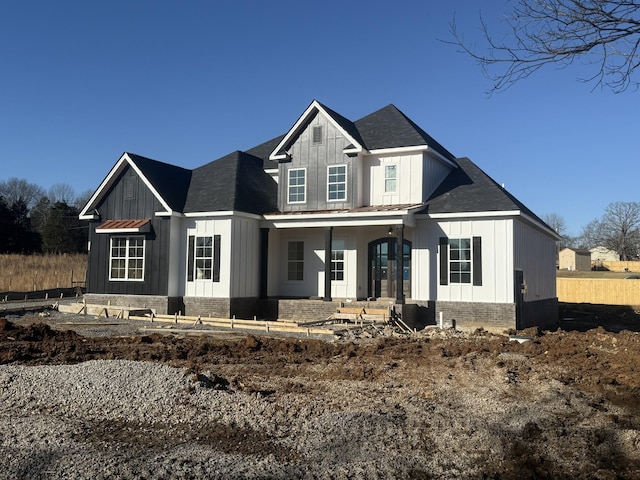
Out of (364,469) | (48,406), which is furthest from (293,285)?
(364,469)

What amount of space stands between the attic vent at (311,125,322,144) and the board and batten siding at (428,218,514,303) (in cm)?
589

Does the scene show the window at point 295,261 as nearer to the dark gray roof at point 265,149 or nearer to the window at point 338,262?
the window at point 338,262

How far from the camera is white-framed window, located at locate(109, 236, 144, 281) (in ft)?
70.0

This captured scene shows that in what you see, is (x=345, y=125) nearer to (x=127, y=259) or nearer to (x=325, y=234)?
(x=325, y=234)

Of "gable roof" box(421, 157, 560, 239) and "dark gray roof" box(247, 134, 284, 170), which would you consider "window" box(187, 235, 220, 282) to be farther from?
"gable roof" box(421, 157, 560, 239)

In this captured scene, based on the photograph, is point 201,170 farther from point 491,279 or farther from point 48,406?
point 48,406

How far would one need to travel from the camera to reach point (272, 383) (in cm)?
952

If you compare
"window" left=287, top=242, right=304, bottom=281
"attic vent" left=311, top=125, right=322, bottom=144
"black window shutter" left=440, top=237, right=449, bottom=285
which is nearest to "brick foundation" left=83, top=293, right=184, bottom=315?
"window" left=287, top=242, right=304, bottom=281

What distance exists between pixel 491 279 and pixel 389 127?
732cm

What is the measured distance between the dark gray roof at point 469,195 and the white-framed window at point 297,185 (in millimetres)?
4885

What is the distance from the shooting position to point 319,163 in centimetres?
2173

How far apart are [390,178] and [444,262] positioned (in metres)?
3.87

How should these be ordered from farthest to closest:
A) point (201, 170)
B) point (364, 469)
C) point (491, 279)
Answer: point (201, 170) < point (491, 279) < point (364, 469)

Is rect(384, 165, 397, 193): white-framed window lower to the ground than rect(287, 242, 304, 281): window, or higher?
higher
